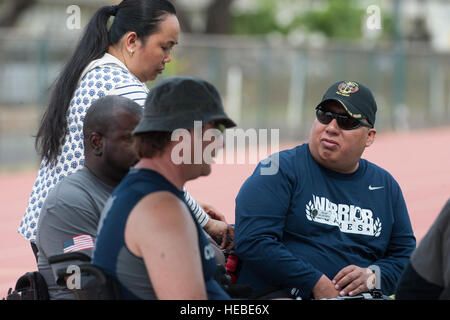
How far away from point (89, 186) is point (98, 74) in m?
0.68

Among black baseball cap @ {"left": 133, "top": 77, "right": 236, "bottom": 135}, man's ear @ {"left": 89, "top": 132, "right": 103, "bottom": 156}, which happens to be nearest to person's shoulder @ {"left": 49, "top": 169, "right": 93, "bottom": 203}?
man's ear @ {"left": 89, "top": 132, "right": 103, "bottom": 156}

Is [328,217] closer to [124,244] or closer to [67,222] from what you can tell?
[67,222]

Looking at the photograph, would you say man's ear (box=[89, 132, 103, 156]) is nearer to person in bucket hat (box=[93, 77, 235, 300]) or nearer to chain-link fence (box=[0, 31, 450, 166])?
person in bucket hat (box=[93, 77, 235, 300])

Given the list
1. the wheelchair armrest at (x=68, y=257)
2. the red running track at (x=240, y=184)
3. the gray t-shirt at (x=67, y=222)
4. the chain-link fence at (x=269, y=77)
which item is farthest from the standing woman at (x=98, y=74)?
the chain-link fence at (x=269, y=77)

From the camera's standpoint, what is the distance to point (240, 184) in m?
12.8

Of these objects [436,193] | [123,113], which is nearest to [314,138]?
[123,113]

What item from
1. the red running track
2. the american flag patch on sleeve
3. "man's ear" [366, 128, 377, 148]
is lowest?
the red running track

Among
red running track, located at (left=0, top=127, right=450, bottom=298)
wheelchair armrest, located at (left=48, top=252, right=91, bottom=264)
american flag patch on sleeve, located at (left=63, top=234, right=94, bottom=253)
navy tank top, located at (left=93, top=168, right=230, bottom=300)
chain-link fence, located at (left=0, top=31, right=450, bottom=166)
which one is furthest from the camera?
chain-link fence, located at (left=0, top=31, right=450, bottom=166)

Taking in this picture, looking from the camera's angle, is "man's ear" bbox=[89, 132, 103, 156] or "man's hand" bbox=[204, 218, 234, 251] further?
"man's hand" bbox=[204, 218, 234, 251]

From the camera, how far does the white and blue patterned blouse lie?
351 cm

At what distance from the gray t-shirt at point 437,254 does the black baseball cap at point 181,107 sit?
78 centimetres

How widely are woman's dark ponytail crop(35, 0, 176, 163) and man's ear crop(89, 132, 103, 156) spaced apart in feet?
1.18
